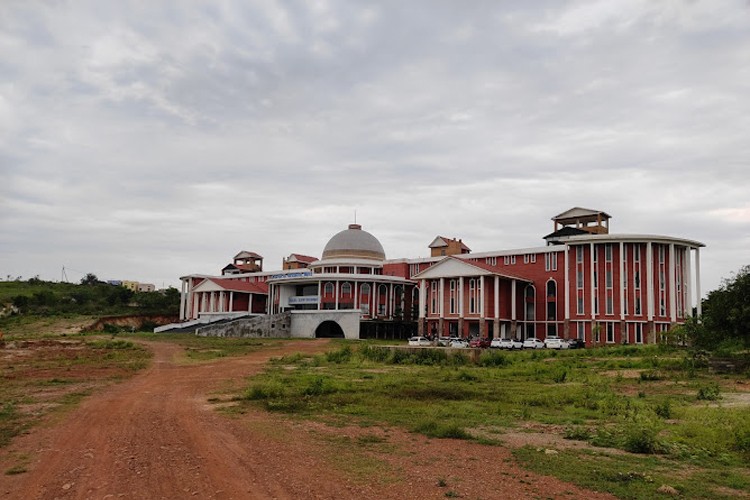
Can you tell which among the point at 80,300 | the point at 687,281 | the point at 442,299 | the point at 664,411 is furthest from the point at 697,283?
the point at 80,300

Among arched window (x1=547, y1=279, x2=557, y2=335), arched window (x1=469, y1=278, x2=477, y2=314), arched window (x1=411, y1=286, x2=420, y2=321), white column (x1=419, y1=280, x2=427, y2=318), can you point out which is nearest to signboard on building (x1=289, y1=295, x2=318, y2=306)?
arched window (x1=411, y1=286, x2=420, y2=321)

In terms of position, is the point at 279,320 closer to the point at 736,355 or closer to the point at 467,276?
the point at 467,276

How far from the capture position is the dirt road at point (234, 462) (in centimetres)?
947

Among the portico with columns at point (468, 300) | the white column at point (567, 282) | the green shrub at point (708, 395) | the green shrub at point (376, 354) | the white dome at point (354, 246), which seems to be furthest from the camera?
the white dome at point (354, 246)

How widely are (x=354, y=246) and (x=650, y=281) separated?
118 ft

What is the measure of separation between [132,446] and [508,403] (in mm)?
11614

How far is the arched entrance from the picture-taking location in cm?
7231

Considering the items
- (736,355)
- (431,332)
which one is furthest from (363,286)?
(736,355)

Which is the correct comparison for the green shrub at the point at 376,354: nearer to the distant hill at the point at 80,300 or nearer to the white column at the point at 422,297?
the white column at the point at 422,297

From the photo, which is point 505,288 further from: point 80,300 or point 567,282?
point 80,300

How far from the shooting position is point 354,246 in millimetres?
78312

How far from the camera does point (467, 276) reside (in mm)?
62188

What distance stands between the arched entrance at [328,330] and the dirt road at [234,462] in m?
55.4

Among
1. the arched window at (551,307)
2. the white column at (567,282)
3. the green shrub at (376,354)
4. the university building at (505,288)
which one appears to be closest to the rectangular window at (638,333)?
the university building at (505,288)
